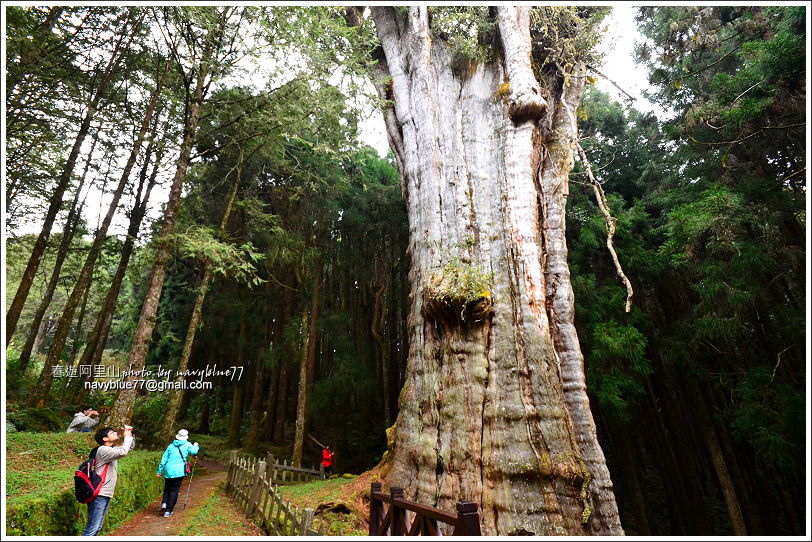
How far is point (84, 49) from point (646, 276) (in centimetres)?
1189

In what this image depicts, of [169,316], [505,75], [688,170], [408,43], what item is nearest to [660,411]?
[688,170]

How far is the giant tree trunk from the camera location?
3.46 m

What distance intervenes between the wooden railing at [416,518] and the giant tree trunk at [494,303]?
22.8 inches

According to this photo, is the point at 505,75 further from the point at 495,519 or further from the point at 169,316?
the point at 169,316

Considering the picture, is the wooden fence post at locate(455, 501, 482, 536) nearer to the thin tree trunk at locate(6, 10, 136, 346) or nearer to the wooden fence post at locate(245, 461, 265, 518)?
the wooden fence post at locate(245, 461, 265, 518)

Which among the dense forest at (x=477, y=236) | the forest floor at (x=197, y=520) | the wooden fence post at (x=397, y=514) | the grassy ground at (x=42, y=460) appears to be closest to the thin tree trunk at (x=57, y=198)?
the dense forest at (x=477, y=236)

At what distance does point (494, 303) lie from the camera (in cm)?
425

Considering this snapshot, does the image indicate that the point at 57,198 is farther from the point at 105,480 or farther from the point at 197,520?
the point at 105,480

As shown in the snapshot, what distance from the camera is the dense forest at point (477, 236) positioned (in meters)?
4.09

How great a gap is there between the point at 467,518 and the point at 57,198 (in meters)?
9.21

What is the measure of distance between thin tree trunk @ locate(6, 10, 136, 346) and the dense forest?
5cm

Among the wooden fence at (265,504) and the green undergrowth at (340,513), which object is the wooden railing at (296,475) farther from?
the green undergrowth at (340,513)

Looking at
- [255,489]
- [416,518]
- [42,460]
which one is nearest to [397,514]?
[416,518]

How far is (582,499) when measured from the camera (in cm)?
332
